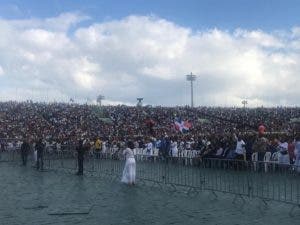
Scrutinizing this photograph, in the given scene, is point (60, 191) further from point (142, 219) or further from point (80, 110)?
point (80, 110)

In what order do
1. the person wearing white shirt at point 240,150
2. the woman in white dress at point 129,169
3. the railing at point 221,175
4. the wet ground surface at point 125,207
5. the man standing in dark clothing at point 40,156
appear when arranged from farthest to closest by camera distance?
the man standing in dark clothing at point 40,156 < the person wearing white shirt at point 240,150 < the woman in white dress at point 129,169 < the railing at point 221,175 < the wet ground surface at point 125,207

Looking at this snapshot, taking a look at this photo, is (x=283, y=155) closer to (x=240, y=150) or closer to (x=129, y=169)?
(x=240, y=150)

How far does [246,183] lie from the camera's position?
15516mm

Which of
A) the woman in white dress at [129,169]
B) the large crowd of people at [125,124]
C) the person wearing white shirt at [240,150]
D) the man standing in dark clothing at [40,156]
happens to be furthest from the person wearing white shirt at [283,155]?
the man standing in dark clothing at [40,156]

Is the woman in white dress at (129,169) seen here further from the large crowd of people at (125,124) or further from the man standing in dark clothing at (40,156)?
the man standing in dark clothing at (40,156)

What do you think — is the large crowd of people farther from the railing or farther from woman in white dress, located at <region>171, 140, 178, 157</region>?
the railing

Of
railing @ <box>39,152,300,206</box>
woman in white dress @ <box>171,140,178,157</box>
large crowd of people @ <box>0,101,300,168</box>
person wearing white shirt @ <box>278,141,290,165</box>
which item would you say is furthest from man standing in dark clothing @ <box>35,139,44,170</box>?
person wearing white shirt @ <box>278,141,290,165</box>

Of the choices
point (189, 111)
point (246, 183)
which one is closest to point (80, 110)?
point (189, 111)

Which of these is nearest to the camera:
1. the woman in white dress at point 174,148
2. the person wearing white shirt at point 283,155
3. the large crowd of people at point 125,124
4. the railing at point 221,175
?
the railing at point 221,175

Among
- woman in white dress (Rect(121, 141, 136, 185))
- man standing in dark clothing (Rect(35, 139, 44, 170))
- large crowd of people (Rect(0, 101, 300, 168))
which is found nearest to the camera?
woman in white dress (Rect(121, 141, 136, 185))

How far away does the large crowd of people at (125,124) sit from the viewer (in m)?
36.4

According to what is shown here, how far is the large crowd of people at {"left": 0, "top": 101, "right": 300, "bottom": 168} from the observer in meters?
36.4

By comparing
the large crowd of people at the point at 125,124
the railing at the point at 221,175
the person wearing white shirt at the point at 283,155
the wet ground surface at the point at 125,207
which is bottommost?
the wet ground surface at the point at 125,207

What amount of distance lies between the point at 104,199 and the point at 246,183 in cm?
401
